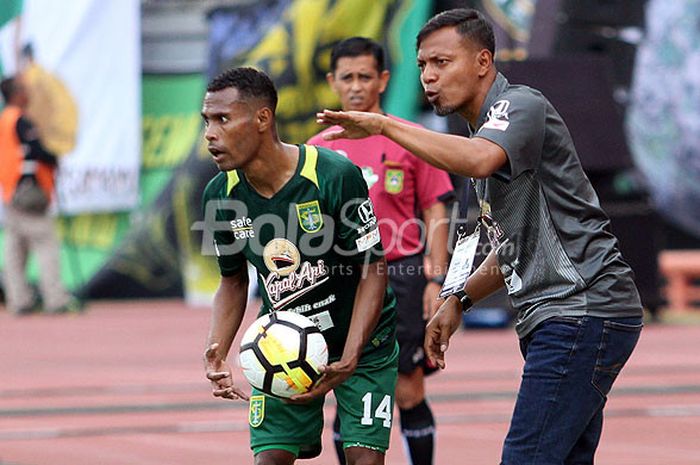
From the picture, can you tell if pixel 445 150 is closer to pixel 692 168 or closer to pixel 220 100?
pixel 220 100

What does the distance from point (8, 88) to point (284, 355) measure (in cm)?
1654

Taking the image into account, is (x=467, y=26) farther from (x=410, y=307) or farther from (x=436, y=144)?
(x=410, y=307)

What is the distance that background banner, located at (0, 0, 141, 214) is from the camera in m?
21.6

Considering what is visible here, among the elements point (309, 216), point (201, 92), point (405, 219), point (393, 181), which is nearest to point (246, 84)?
point (309, 216)

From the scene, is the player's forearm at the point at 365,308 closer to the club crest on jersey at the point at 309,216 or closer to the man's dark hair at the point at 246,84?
the club crest on jersey at the point at 309,216

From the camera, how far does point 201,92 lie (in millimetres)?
22438

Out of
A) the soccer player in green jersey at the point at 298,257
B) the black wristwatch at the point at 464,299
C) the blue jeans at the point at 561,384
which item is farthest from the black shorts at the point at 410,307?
the blue jeans at the point at 561,384

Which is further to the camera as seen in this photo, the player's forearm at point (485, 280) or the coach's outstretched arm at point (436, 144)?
the player's forearm at point (485, 280)

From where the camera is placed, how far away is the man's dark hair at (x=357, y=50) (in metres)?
7.96

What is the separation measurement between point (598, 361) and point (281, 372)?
124cm

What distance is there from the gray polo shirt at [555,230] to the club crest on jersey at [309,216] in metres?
0.82

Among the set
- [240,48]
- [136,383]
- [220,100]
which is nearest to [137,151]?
[240,48]

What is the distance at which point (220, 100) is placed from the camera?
5590 mm

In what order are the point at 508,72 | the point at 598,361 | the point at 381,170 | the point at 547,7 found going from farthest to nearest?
the point at 547,7
the point at 508,72
the point at 381,170
the point at 598,361
